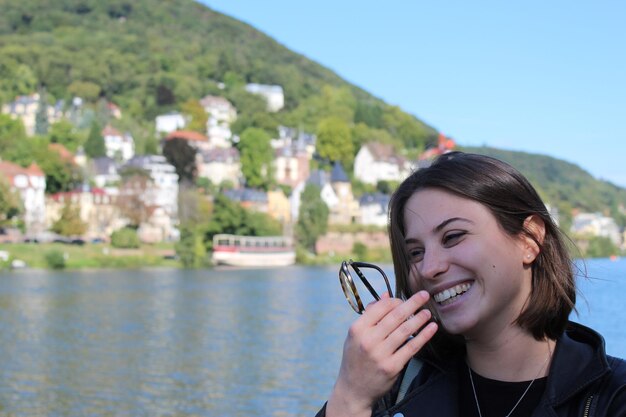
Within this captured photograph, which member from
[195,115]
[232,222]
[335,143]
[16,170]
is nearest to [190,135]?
[195,115]

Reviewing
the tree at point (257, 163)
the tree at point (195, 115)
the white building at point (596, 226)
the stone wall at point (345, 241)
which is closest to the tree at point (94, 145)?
the tree at point (257, 163)

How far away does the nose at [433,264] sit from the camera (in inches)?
79.5

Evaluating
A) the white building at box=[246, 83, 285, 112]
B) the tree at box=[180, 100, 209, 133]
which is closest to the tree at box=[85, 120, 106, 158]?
the tree at box=[180, 100, 209, 133]

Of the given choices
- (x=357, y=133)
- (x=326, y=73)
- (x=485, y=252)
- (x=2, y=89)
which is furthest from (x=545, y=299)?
(x=326, y=73)

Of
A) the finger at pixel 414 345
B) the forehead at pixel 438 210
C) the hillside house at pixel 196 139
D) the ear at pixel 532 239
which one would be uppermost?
the hillside house at pixel 196 139

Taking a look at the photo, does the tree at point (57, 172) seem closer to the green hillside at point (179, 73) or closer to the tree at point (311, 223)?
the green hillside at point (179, 73)

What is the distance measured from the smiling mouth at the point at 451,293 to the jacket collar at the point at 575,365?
0.74 feet

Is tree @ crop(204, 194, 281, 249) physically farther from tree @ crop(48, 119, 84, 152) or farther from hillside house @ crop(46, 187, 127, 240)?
tree @ crop(48, 119, 84, 152)

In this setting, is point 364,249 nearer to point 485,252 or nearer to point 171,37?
point 485,252

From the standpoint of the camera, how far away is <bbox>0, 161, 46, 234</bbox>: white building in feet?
225

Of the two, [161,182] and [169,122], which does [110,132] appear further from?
[161,182]

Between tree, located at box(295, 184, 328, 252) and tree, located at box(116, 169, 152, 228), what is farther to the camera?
tree, located at box(295, 184, 328, 252)

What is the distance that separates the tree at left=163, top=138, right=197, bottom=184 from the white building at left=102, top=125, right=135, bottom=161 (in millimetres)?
11873

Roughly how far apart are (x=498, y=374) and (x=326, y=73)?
17688cm
